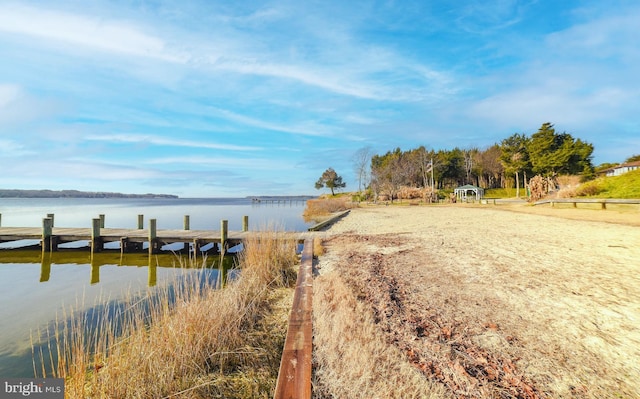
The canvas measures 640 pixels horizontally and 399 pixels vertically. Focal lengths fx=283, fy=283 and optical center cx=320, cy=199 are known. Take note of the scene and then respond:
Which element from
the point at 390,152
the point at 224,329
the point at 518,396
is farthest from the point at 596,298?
the point at 390,152

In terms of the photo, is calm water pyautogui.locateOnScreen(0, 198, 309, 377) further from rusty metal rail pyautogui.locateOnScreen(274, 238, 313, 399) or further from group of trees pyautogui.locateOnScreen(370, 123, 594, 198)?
group of trees pyautogui.locateOnScreen(370, 123, 594, 198)

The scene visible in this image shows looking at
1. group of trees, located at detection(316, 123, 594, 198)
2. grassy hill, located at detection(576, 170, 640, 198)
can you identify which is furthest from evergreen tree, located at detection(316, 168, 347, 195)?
grassy hill, located at detection(576, 170, 640, 198)

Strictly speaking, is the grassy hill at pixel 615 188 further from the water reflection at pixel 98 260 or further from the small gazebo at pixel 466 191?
the water reflection at pixel 98 260

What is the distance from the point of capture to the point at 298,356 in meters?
2.52

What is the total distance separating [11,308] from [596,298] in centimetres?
1139

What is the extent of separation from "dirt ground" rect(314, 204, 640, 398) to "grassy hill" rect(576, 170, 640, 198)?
47.0 feet

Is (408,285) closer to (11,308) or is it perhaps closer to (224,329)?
(224,329)

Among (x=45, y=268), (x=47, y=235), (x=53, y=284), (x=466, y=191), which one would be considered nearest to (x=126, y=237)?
(x=45, y=268)

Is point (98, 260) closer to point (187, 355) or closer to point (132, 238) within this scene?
point (132, 238)

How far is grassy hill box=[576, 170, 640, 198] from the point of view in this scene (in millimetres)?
17061

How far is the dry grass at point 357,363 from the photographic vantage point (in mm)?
2176

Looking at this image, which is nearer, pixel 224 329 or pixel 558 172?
pixel 224 329

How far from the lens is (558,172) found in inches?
1350

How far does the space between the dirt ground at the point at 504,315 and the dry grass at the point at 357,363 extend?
0.08 feet
